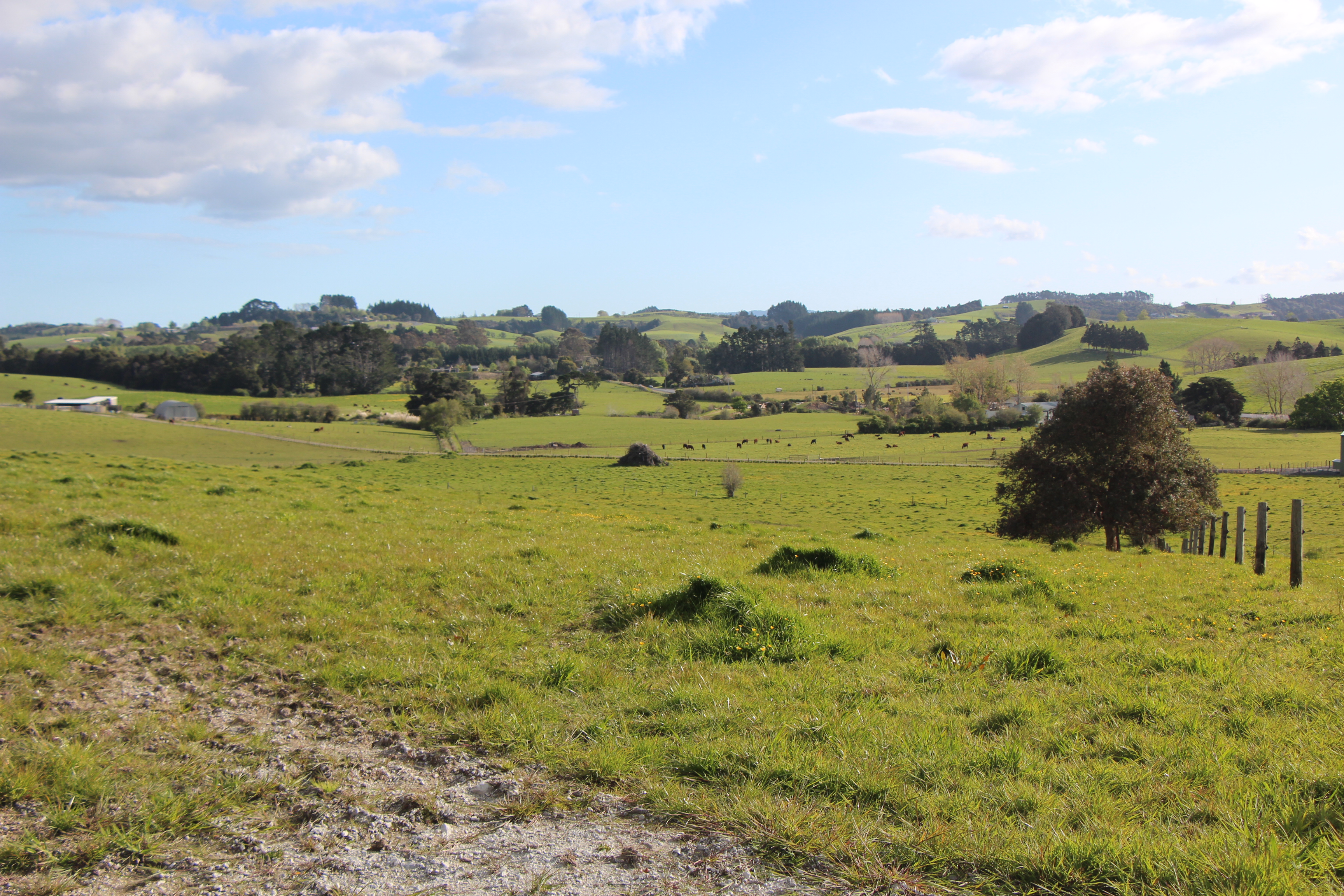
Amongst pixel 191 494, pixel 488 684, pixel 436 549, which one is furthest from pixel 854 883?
pixel 191 494

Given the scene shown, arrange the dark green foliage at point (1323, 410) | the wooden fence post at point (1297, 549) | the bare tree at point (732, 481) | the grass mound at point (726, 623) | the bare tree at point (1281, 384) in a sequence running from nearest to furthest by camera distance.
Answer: the grass mound at point (726, 623) < the wooden fence post at point (1297, 549) < the bare tree at point (732, 481) < the dark green foliage at point (1323, 410) < the bare tree at point (1281, 384)

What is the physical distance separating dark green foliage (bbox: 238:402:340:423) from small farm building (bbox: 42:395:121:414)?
17.0m

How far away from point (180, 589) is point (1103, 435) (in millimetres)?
31126

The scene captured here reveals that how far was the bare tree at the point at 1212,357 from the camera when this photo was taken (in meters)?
179

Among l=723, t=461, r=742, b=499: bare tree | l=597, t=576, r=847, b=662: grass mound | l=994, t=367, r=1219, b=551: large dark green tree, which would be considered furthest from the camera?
l=723, t=461, r=742, b=499: bare tree

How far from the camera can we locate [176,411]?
355ft

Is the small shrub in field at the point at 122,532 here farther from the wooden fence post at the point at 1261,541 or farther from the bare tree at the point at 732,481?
the bare tree at the point at 732,481

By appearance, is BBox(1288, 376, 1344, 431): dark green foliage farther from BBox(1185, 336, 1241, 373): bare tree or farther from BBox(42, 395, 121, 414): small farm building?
BBox(42, 395, 121, 414): small farm building

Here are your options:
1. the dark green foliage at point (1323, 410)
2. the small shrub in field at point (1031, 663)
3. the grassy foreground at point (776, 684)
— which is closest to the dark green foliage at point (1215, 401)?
the dark green foliage at point (1323, 410)

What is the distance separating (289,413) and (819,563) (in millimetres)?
116734

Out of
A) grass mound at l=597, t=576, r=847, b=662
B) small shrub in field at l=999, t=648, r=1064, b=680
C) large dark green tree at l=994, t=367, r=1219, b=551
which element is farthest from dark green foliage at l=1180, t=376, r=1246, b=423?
grass mound at l=597, t=576, r=847, b=662

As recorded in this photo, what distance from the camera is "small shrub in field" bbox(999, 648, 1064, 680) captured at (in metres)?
7.35

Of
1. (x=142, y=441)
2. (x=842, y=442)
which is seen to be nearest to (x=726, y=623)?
(x=142, y=441)

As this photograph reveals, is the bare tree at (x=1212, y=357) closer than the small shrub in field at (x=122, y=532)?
No
